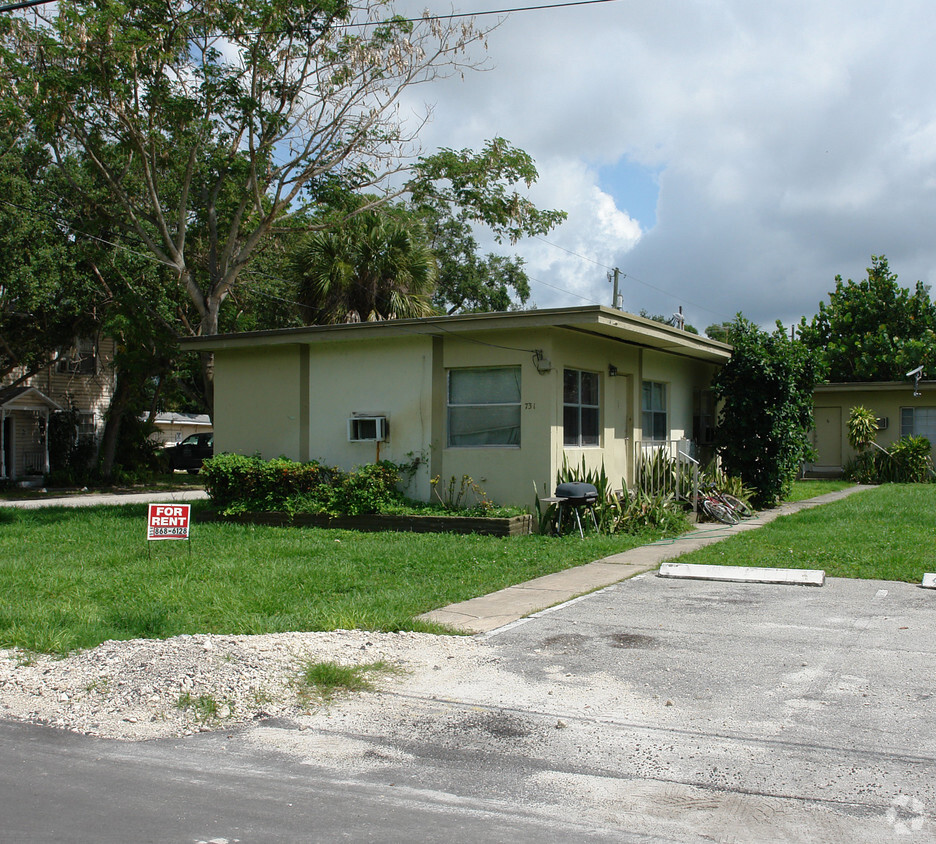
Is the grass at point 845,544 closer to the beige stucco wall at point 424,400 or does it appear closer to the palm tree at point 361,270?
the beige stucco wall at point 424,400

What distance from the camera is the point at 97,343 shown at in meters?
29.3

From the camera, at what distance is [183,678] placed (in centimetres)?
625

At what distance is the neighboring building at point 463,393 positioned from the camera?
13906 millimetres

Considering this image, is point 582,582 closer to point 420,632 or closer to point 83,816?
point 420,632

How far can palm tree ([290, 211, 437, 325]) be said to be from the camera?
73.5 ft

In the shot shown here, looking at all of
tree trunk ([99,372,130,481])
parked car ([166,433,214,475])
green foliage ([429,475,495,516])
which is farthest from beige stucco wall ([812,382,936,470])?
parked car ([166,433,214,475])

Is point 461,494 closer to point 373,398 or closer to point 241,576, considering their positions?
point 373,398

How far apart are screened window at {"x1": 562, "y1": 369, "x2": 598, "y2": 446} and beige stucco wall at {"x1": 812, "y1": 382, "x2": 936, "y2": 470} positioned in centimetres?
1421

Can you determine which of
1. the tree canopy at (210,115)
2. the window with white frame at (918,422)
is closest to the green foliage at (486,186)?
the tree canopy at (210,115)

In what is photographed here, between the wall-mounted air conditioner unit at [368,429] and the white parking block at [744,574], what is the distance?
19.5 feet

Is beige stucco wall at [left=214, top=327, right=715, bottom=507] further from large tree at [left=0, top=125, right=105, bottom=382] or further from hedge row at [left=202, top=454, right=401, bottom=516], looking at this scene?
large tree at [left=0, top=125, right=105, bottom=382]

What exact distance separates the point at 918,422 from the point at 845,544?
17.2m

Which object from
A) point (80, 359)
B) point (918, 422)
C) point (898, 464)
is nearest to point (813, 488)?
point (898, 464)

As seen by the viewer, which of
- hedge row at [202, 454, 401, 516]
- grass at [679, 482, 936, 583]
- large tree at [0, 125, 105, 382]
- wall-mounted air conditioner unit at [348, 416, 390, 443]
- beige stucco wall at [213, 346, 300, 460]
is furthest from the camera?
large tree at [0, 125, 105, 382]
